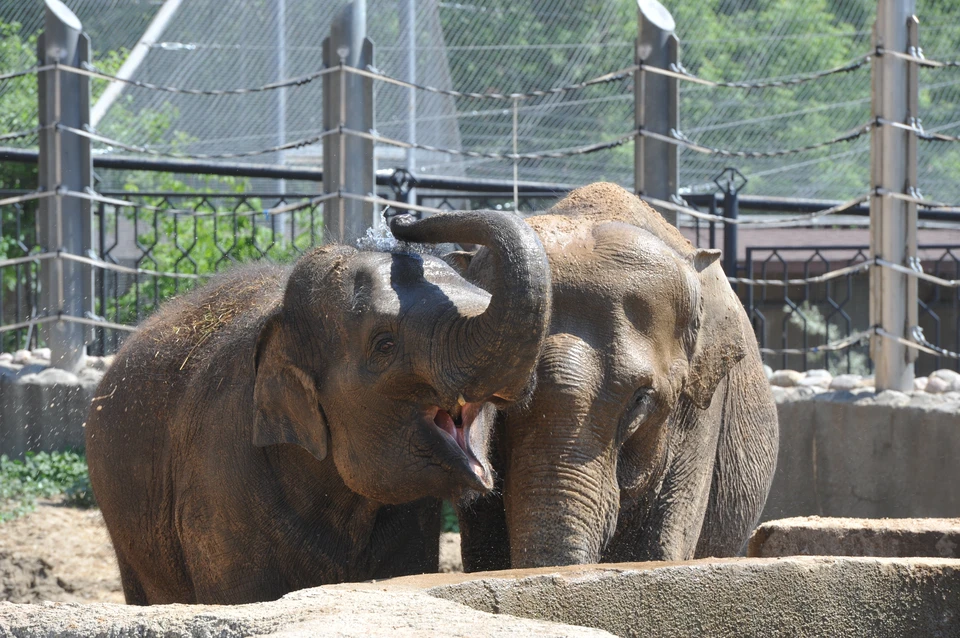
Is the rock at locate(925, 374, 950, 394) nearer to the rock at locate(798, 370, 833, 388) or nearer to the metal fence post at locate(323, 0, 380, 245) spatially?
the rock at locate(798, 370, 833, 388)

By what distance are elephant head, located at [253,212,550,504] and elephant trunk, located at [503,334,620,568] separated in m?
0.14

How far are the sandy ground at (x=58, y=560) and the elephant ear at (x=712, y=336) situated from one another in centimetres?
298

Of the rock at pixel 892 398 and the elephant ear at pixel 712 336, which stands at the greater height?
the elephant ear at pixel 712 336

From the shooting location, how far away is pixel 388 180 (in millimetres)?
8961

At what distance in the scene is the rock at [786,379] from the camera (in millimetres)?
7277

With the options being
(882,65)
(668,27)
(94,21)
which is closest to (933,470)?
(882,65)

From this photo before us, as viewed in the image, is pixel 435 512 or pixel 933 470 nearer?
pixel 435 512

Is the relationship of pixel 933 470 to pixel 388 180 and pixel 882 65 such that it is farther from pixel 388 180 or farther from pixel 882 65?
pixel 388 180

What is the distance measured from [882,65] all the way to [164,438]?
408 cm

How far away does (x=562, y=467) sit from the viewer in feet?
12.7

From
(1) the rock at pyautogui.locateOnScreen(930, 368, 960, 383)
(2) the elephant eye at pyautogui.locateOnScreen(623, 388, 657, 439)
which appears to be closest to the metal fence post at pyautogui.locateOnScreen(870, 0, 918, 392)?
(1) the rock at pyautogui.locateOnScreen(930, 368, 960, 383)

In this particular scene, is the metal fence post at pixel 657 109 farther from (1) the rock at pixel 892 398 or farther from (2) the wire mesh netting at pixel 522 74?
(2) the wire mesh netting at pixel 522 74

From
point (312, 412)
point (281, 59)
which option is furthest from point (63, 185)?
point (312, 412)

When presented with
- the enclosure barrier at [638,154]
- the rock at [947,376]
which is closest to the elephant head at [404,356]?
the enclosure barrier at [638,154]
